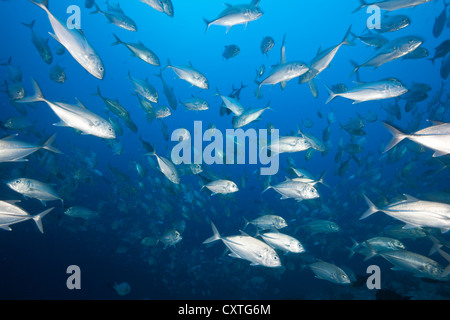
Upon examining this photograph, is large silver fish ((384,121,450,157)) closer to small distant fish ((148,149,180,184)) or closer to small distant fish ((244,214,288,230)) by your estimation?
small distant fish ((244,214,288,230))

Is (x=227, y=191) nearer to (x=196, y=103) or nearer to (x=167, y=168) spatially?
(x=167, y=168)

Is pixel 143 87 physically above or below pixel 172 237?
above

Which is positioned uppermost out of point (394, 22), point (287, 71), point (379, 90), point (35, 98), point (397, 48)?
point (394, 22)

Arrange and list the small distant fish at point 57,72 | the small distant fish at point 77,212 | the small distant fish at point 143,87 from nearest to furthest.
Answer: the small distant fish at point 57,72, the small distant fish at point 143,87, the small distant fish at point 77,212

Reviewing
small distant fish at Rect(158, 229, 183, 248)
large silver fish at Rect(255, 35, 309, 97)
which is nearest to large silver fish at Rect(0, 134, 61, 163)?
small distant fish at Rect(158, 229, 183, 248)

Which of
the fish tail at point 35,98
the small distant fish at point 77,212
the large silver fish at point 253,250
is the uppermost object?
the fish tail at point 35,98

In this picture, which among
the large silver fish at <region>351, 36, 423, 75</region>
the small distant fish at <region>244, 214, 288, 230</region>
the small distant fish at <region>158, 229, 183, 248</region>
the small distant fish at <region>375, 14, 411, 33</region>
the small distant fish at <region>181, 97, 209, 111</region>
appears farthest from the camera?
the small distant fish at <region>158, 229, 183, 248</region>

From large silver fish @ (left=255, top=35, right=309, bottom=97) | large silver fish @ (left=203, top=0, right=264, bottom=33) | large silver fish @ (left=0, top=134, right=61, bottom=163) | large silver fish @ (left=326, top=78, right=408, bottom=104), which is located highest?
large silver fish @ (left=203, top=0, right=264, bottom=33)

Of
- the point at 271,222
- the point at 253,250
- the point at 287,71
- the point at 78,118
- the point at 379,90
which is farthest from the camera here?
the point at 271,222

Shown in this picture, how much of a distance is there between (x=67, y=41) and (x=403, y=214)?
5.15 metres

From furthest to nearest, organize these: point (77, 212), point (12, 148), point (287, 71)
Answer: point (77, 212)
point (287, 71)
point (12, 148)

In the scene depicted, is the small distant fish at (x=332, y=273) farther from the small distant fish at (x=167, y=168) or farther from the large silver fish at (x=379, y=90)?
the small distant fish at (x=167, y=168)

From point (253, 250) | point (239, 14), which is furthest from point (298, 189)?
point (239, 14)

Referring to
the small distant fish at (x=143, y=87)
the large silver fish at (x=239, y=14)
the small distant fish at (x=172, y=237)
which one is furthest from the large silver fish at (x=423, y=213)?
the small distant fish at (x=143, y=87)
